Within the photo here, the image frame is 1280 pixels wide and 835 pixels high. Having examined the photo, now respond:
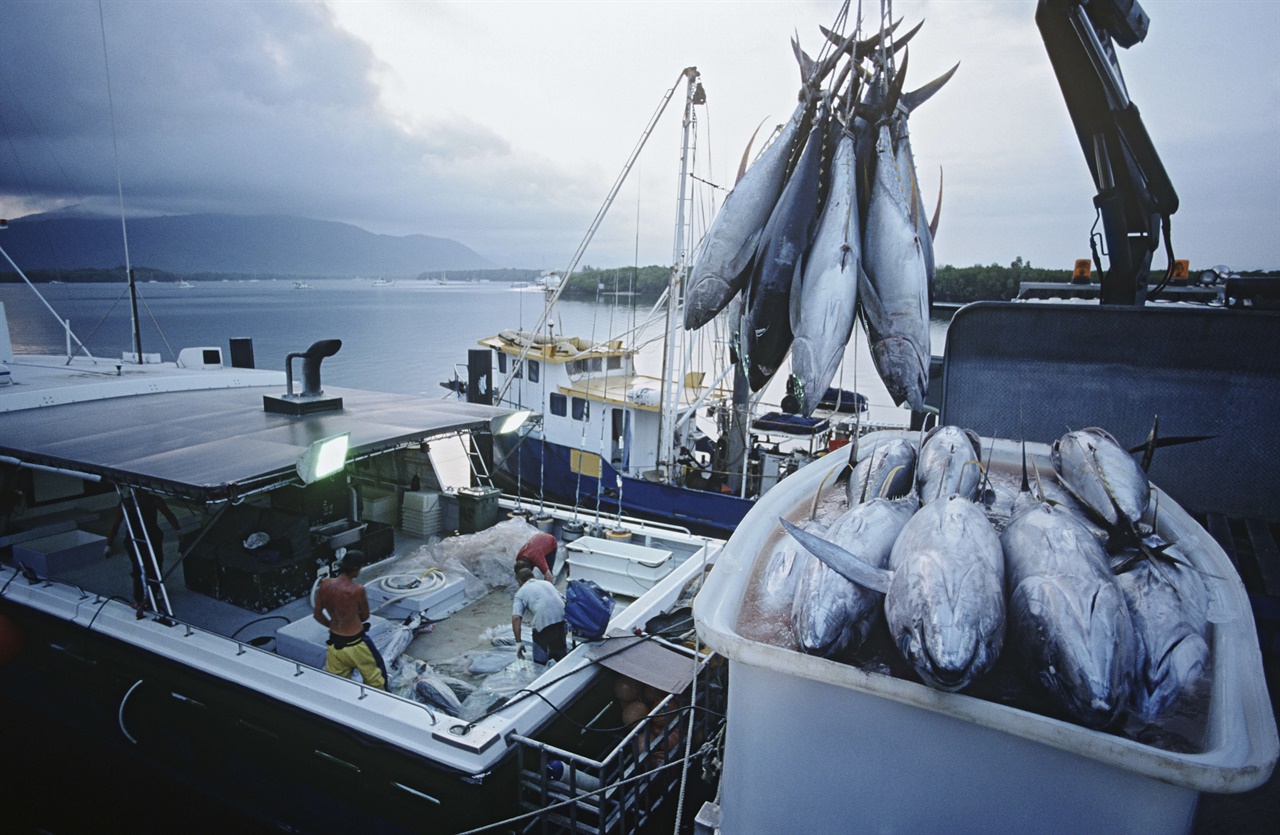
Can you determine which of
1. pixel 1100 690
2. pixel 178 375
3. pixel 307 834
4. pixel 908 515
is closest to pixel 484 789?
pixel 307 834

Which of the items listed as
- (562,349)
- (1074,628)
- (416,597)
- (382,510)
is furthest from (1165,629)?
(562,349)

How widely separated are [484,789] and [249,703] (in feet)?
7.57

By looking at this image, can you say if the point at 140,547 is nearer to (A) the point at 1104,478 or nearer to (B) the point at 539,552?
(B) the point at 539,552

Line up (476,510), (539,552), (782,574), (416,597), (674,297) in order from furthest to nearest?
(674,297) < (476,510) < (539,552) < (416,597) < (782,574)

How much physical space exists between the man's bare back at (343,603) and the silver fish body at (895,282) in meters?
4.41

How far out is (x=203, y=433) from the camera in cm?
679

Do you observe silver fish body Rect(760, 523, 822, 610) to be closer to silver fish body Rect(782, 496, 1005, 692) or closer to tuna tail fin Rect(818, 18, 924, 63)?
silver fish body Rect(782, 496, 1005, 692)

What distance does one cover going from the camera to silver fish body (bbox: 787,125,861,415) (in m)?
2.76

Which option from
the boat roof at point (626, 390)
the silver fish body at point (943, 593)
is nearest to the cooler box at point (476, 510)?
the boat roof at point (626, 390)

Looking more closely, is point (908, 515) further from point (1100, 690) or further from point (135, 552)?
point (135, 552)

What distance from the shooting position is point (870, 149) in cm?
310

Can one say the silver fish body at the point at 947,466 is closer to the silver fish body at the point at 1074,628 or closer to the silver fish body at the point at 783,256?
the silver fish body at the point at 1074,628

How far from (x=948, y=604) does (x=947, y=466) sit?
131cm

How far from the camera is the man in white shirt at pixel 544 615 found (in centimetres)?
560
